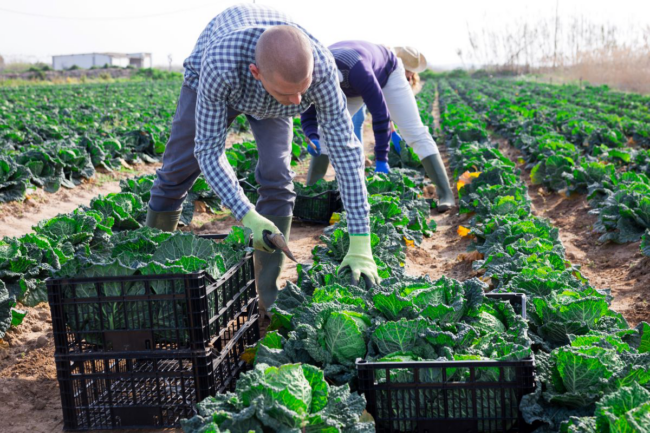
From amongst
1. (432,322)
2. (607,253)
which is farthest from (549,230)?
(432,322)

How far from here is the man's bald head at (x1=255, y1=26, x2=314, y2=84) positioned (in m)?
2.83

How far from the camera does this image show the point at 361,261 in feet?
11.4

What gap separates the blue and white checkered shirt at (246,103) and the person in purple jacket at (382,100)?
1.39 metres

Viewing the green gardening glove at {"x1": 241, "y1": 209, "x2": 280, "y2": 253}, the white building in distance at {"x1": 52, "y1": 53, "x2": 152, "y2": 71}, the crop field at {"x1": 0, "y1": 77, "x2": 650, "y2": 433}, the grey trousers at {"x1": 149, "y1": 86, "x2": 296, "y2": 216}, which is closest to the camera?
the crop field at {"x1": 0, "y1": 77, "x2": 650, "y2": 433}

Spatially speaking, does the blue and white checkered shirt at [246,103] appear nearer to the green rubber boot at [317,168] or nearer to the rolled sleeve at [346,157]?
the rolled sleeve at [346,157]

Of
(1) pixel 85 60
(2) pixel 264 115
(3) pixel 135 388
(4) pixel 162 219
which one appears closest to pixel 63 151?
(4) pixel 162 219

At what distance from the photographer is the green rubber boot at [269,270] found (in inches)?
160

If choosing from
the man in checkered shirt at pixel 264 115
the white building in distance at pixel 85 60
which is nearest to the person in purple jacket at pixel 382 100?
the man in checkered shirt at pixel 264 115

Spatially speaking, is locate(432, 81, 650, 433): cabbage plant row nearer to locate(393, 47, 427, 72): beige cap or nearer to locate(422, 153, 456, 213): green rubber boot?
locate(422, 153, 456, 213): green rubber boot

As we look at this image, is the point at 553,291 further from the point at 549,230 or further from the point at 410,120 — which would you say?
the point at 410,120

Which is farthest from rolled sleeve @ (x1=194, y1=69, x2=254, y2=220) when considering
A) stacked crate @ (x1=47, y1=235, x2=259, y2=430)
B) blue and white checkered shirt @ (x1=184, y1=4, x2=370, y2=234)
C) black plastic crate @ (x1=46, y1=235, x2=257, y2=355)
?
black plastic crate @ (x1=46, y1=235, x2=257, y2=355)

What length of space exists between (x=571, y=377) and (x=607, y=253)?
3.72m

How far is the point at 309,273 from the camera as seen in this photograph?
A: 12.3 feet

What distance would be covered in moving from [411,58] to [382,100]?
1.85 m
